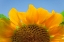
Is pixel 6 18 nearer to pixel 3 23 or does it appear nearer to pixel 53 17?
pixel 3 23

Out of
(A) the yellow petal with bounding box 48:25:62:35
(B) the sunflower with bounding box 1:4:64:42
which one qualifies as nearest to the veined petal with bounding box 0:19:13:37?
(B) the sunflower with bounding box 1:4:64:42

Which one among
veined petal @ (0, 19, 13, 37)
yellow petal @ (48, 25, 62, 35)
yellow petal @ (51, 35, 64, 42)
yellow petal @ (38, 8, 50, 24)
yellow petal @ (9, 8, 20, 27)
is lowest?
yellow petal @ (51, 35, 64, 42)

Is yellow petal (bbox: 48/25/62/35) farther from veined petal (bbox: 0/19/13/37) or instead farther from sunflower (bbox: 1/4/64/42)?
veined petal (bbox: 0/19/13/37)

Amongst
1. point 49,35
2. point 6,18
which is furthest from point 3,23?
point 49,35

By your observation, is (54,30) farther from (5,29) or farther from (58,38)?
(5,29)

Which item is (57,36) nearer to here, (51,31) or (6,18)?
(51,31)

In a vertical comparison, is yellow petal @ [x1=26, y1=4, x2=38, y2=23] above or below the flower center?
above
